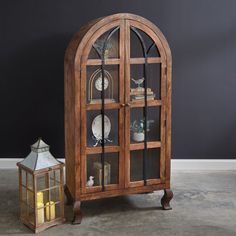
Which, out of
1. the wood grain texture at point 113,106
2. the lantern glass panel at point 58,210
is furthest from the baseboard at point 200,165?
the lantern glass panel at point 58,210

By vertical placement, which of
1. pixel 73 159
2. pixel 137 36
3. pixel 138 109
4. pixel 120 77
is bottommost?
pixel 73 159

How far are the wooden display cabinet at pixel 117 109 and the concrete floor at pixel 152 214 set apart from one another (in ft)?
0.47

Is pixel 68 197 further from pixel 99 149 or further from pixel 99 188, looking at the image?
pixel 99 149

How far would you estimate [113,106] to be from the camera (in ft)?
10.9

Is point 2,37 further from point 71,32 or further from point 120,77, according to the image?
point 120,77

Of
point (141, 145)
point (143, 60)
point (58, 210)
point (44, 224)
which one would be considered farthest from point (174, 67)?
point (44, 224)

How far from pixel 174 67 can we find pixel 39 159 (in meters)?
1.71

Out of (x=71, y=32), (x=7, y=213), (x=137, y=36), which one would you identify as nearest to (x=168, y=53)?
(x=137, y=36)

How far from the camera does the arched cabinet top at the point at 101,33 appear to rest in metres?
3.19

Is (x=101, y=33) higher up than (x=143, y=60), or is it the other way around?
(x=101, y=33)

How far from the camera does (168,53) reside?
341cm

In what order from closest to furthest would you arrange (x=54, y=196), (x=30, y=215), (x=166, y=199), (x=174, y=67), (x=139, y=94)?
(x=30, y=215), (x=139, y=94), (x=166, y=199), (x=54, y=196), (x=174, y=67)

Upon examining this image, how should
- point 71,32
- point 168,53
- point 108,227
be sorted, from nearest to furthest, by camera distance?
point 108,227, point 168,53, point 71,32

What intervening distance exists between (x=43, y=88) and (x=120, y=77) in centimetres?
126
